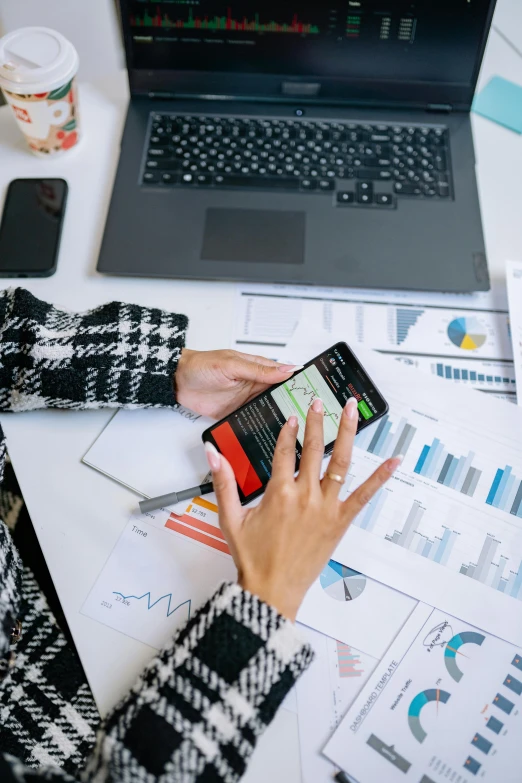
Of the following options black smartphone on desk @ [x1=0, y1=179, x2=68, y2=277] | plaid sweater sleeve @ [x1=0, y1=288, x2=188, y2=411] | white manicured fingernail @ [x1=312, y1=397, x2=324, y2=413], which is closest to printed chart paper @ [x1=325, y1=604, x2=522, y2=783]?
white manicured fingernail @ [x1=312, y1=397, x2=324, y2=413]

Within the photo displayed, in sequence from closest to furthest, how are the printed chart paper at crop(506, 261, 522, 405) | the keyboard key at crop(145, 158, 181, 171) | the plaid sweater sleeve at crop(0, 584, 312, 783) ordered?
the plaid sweater sleeve at crop(0, 584, 312, 783)
the printed chart paper at crop(506, 261, 522, 405)
the keyboard key at crop(145, 158, 181, 171)

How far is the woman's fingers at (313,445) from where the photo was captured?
0.62 m

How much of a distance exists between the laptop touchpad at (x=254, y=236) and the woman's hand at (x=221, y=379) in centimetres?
15

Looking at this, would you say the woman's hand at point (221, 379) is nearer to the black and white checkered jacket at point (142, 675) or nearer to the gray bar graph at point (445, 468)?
the black and white checkered jacket at point (142, 675)

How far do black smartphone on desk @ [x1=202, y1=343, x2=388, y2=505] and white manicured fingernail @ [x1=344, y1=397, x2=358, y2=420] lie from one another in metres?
0.02

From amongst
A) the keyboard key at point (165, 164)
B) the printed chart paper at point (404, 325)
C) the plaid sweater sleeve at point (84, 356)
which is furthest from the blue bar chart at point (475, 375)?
the keyboard key at point (165, 164)

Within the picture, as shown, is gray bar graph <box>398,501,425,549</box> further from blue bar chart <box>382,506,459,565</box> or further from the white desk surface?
the white desk surface

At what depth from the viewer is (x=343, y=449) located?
0.63 metres

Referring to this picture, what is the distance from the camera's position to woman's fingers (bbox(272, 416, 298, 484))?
62cm

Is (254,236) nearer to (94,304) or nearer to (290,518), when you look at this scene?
(94,304)

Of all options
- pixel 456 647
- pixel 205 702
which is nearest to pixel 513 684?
pixel 456 647

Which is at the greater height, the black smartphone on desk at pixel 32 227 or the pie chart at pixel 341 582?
the black smartphone on desk at pixel 32 227

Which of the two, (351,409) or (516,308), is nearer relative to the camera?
(351,409)

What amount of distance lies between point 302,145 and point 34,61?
0.34m
